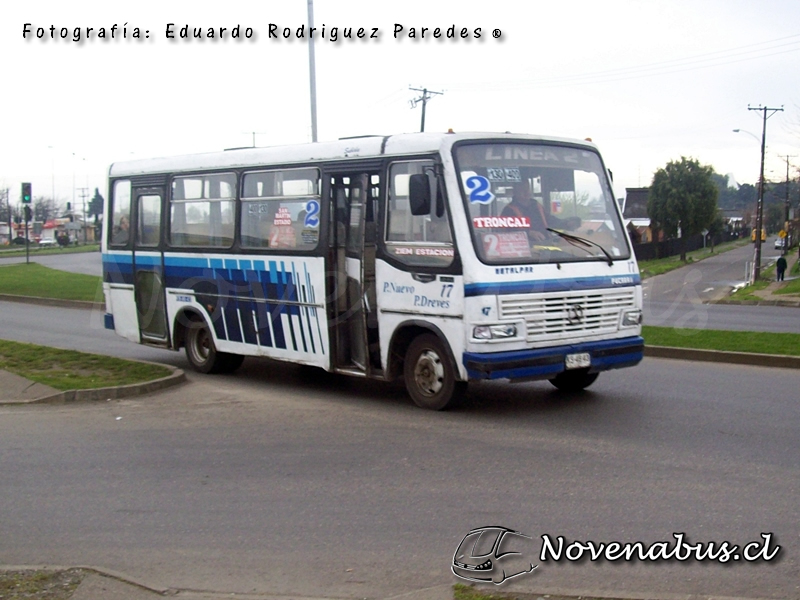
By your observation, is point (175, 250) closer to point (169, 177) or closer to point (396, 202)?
point (169, 177)

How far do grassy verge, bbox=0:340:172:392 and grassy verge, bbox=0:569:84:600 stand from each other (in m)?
6.21

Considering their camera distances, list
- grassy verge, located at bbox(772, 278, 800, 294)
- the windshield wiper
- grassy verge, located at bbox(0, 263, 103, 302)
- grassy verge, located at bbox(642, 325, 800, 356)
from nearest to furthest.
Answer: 1. the windshield wiper
2. grassy verge, located at bbox(642, 325, 800, 356)
3. grassy verge, located at bbox(0, 263, 103, 302)
4. grassy verge, located at bbox(772, 278, 800, 294)

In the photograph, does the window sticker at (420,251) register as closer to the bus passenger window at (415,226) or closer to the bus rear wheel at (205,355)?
the bus passenger window at (415,226)

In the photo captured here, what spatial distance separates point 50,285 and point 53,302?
4730 mm

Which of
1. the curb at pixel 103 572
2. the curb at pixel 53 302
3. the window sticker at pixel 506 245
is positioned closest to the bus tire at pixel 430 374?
the window sticker at pixel 506 245

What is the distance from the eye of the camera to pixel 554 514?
6.44 m

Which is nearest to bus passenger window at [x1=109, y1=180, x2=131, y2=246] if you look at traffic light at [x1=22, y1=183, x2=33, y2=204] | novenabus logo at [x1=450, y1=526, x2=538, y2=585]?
novenabus logo at [x1=450, y1=526, x2=538, y2=585]

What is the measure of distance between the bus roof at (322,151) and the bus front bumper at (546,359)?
219 centimetres

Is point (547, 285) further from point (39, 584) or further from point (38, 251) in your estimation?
point (38, 251)

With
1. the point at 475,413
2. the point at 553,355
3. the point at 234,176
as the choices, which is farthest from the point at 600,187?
the point at 234,176

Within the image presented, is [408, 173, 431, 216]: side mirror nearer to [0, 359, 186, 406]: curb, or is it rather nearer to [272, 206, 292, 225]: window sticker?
[272, 206, 292, 225]: window sticker

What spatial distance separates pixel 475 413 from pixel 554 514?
367 centimetres

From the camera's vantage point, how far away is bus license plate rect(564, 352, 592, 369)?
9898 millimetres

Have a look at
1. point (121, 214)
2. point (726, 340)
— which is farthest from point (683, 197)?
point (121, 214)
